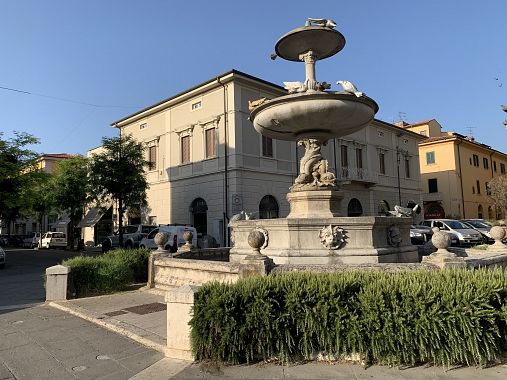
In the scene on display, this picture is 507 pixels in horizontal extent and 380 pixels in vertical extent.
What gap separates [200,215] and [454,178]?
32226 millimetres

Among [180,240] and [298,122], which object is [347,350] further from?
[180,240]

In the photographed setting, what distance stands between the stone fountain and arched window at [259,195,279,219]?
620 inches

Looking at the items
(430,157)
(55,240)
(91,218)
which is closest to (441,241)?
(55,240)

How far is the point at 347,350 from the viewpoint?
15.1ft

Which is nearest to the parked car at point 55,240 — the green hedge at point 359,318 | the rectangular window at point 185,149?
the rectangular window at point 185,149

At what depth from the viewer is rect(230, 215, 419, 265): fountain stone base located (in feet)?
26.1

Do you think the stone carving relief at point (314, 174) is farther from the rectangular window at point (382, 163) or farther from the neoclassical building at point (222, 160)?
the rectangular window at point (382, 163)

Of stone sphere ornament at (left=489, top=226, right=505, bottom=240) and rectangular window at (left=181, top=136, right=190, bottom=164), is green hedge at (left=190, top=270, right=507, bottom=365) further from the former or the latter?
rectangular window at (left=181, top=136, right=190, bottom=164)

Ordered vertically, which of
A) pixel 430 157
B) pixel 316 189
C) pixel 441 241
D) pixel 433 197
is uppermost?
pixel 430 157

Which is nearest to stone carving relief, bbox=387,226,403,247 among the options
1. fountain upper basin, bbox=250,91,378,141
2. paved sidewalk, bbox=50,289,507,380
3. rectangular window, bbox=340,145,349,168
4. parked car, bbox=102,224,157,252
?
fountain upper basin, bbox=250,91,378,141

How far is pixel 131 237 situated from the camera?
25062 millimetres

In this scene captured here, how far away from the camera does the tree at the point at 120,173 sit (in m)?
25.5

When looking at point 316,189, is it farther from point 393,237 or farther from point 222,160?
point 222,160

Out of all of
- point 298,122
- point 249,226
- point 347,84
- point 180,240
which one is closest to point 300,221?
point 249,226
